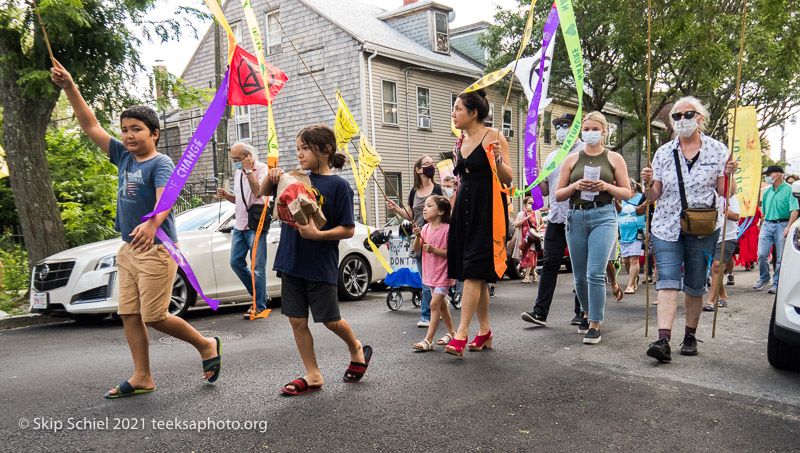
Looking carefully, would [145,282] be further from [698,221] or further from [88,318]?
[88,318]

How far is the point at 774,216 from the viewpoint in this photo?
33.1ft

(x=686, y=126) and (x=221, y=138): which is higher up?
(x=221, y=138)

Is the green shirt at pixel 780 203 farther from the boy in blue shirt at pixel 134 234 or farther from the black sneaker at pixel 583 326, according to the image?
the boy in blue shirt at pixel 134 234

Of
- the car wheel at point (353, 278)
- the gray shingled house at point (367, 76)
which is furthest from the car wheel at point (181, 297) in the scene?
the gray shingled house at point (367, 76)

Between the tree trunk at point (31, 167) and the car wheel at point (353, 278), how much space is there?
3960 mm

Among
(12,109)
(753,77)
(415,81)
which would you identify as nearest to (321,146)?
(12,109)

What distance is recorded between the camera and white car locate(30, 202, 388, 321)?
269 inches

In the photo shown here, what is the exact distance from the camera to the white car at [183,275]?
6.84m

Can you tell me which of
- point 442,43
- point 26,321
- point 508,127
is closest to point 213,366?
point 26,321

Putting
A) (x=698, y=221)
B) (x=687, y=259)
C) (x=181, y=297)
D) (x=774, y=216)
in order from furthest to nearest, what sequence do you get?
1. (x=774, y=216)
2. (x=181, y=297)
3. (x=687, y=259)
4. (x=698, y=221)

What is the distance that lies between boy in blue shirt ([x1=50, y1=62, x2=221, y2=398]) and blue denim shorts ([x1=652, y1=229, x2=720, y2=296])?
3.59m

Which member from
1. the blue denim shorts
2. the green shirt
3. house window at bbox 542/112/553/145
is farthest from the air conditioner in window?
the blue denim shorts

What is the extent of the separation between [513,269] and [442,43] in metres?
15.3

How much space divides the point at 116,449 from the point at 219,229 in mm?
5238
